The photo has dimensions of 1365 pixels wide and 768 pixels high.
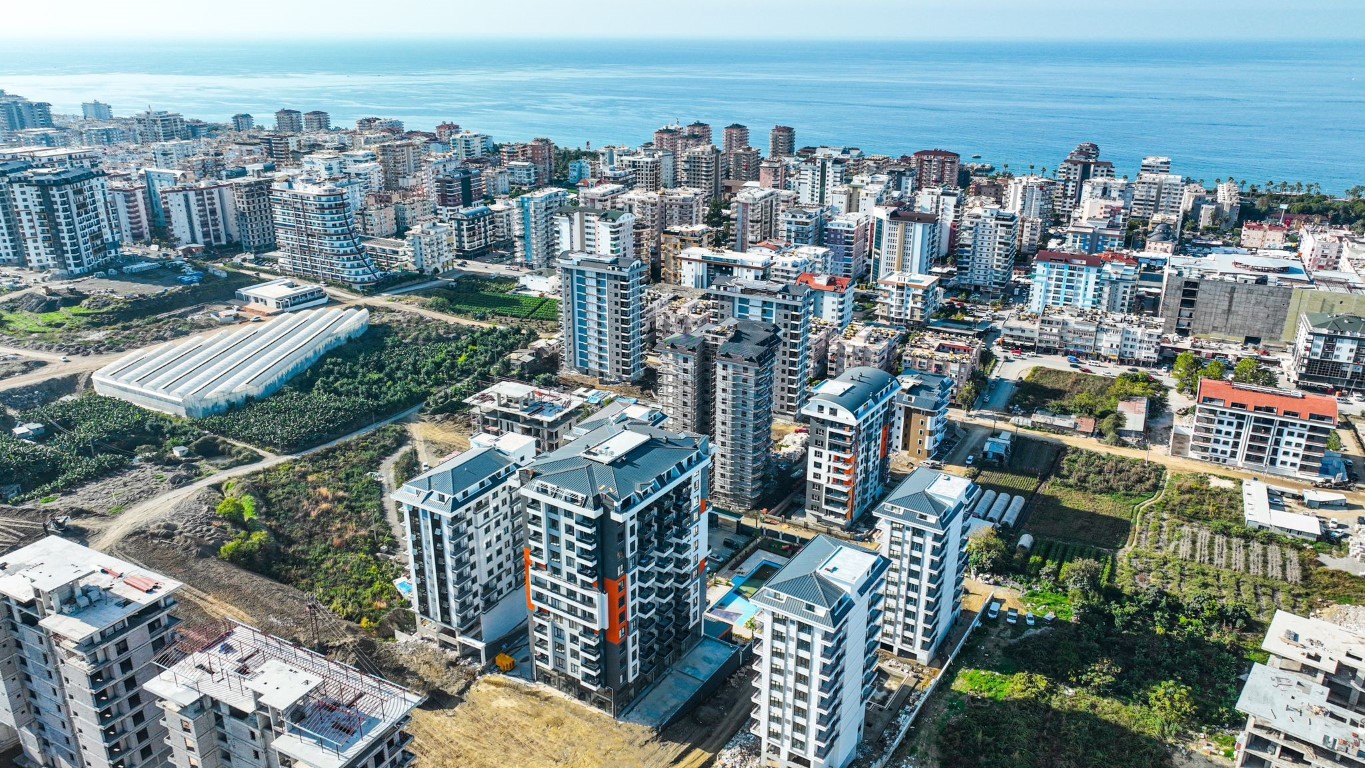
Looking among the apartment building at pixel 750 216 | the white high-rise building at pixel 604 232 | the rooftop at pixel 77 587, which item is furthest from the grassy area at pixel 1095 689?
the apartment building at pixel 750 216

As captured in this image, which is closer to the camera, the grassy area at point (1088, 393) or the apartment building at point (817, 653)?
the apartment building at point (817, 653)

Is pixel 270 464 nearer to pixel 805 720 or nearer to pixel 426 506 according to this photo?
pixel 426 506

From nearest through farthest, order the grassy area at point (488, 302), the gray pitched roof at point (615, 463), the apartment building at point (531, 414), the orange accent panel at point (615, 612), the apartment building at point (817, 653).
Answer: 1. the apartment building at point (817, 653)
2. the gray pitched roof at point (615, 463)
3. the orange accent panel at point (615, 612)
4. the apartment building at point (531, 414)
5. the grassy area at point (488, 302)

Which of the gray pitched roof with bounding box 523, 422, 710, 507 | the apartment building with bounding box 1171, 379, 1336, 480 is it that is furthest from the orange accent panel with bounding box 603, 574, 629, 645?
the apartment building with bounding box 1171, 379, 1336, 480

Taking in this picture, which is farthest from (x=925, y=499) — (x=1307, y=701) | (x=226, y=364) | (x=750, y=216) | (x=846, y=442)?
(x=750, y=216)

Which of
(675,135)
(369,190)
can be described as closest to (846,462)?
(369,190)

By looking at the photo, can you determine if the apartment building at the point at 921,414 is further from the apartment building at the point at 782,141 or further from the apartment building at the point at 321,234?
the apartment building at the point at 782,141
